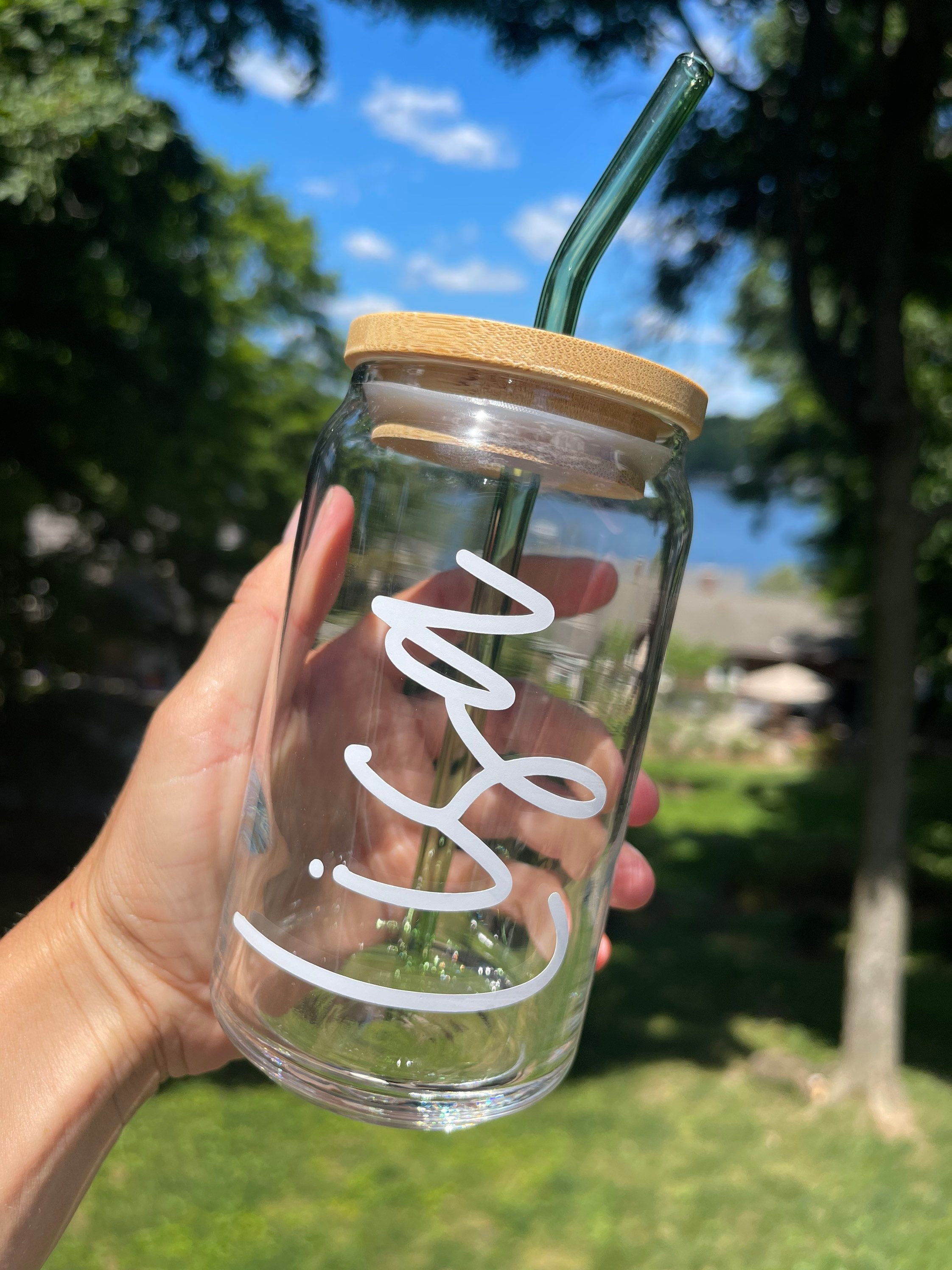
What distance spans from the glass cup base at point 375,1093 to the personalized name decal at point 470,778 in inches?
4.0

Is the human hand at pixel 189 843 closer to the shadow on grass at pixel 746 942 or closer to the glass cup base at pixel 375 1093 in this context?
the glass cup base at pixel 375 1093

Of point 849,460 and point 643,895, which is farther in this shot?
point 849,460

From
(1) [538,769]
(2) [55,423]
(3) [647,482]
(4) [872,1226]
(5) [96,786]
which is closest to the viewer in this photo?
(1) [538,769]

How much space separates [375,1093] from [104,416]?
5.39 m

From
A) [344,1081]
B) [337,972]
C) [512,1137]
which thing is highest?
[337,972]

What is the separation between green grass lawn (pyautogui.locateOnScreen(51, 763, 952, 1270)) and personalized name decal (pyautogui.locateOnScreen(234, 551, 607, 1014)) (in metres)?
3.43

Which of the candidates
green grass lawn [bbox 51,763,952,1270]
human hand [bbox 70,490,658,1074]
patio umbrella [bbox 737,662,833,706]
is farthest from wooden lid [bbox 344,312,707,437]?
patio umbrella [bbox 737,662,833,706]

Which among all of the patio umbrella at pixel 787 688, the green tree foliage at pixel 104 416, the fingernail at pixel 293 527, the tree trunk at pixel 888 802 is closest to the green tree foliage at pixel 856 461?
the tree trunk at pixel 888 802

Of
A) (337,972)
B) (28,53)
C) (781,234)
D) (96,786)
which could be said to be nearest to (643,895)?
(337,972)

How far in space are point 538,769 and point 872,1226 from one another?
4.27 meters

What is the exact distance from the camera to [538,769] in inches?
48.2

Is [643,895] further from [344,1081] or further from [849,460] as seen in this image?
[849,460]

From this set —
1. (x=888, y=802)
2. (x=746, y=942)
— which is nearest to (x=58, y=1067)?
(x=888, y=802)

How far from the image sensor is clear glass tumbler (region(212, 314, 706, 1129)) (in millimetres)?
1205
